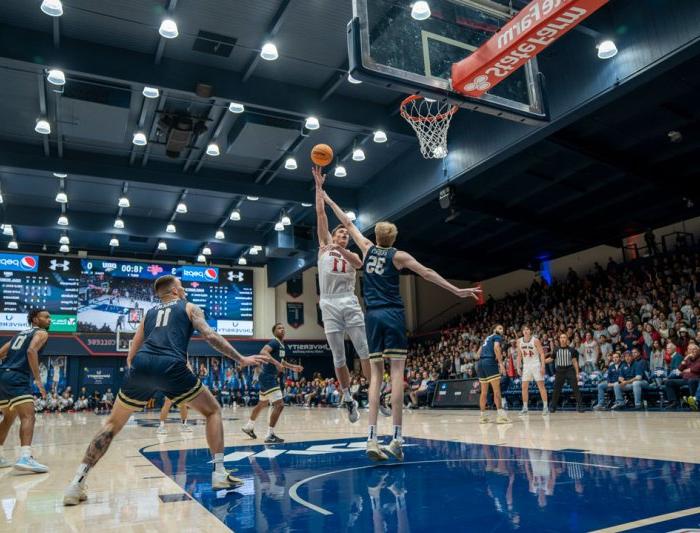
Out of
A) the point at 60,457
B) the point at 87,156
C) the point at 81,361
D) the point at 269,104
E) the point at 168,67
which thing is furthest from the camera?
the point at 81,361

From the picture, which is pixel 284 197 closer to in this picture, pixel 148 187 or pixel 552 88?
pixel 148 187

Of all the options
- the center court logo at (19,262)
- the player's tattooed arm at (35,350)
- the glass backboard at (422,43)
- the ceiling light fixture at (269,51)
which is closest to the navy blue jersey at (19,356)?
the player's tattooed arm at (35,350)

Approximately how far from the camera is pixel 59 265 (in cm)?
Answer: 2495

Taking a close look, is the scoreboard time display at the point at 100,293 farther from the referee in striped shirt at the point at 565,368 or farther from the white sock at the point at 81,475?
the white sock at the point at 81,475

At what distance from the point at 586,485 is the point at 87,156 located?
50.3 feet

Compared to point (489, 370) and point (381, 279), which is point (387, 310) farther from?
point (489, 370)

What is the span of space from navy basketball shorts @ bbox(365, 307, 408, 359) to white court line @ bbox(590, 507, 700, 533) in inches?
102

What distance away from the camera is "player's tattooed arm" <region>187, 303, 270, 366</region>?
4184mm

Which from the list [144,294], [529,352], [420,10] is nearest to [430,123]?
[420,10]

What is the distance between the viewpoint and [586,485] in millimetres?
3639

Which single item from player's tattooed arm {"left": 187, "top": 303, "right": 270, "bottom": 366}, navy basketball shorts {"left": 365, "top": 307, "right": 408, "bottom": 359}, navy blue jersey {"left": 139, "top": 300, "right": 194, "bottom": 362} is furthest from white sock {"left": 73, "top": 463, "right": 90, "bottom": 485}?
Result: navy basketball shorts {"left": 365, "top": 307, "right": 408, "bottom": 359}

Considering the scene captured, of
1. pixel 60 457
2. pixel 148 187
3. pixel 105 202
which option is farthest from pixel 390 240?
pixel 105 202

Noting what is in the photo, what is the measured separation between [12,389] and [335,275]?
3.64m

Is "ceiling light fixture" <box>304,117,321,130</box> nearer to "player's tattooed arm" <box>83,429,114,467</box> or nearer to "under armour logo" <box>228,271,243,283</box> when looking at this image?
"player's tattooed arm" <box>83,429,114,467</box>
